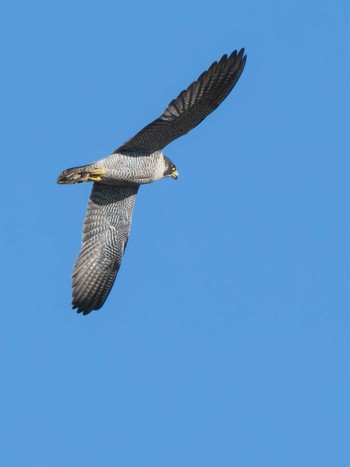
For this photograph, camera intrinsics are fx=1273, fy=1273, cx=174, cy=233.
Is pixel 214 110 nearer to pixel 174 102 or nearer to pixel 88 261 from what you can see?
pixel 174 102

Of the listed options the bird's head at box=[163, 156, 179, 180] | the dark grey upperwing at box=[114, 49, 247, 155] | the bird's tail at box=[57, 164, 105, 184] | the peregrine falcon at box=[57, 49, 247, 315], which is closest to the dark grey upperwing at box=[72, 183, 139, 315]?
the peregrine falcon at box=[57, 49, 247, 315]

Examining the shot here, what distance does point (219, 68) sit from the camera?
1678 cm

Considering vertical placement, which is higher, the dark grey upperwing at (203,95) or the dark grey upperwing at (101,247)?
the dark grey upperwing at (203,95)

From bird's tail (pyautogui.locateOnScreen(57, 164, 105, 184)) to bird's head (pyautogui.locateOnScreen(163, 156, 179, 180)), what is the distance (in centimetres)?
119

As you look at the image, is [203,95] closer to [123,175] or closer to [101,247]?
[123,175]

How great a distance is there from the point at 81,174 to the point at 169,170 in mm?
1674

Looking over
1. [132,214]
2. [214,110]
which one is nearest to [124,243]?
[132,214]

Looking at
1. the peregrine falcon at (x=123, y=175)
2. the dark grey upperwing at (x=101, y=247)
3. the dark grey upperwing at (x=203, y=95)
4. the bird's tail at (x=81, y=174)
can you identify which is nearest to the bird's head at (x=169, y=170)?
the peregrine falcon at (x=123, y=175)

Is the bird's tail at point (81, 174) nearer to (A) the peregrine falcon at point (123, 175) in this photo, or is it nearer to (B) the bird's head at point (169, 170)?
(A) the peregrine falcon at point (123, 175)

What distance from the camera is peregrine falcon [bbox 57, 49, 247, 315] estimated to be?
16.8 metres

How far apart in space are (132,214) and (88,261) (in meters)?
0.98

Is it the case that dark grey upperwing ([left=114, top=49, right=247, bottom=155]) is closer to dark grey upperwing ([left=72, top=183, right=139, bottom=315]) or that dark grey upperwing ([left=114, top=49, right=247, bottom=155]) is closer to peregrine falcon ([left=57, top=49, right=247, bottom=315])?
peregrine falcon ([left=57, top=49, right=247, bottom=315])

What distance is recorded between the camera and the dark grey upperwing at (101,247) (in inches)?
755

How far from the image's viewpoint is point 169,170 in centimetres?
1886
